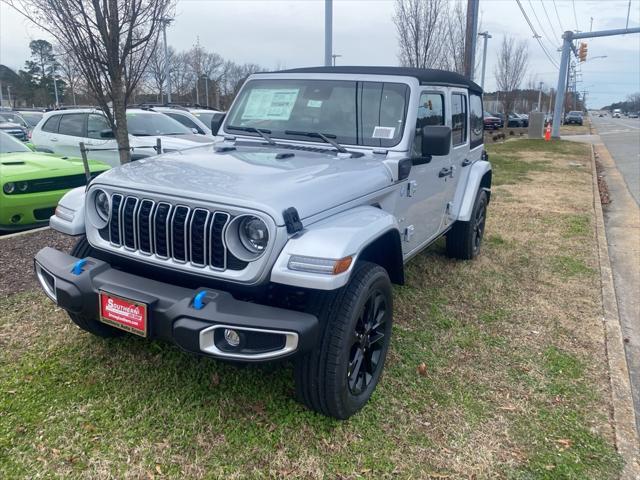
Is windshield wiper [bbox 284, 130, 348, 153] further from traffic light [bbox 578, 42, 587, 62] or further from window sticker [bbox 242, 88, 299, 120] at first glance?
traffic light [bbox 578, 42, 587, 62]

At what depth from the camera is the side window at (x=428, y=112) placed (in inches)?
154

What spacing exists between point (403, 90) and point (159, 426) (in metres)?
2.78

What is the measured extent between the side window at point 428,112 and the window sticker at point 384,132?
0.19 m

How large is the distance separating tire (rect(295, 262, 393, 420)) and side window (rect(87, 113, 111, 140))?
24.2 feet

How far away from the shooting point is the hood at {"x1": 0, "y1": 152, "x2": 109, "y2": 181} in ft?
19.3

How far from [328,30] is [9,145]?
19.4 feet

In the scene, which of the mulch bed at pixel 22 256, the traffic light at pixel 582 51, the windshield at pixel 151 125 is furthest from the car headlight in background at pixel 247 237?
the traffic light at pixel 582 51

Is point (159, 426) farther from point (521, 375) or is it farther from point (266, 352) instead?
point (521, 375)

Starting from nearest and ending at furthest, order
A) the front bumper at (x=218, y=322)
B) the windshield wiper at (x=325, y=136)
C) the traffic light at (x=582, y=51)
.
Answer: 1. the front bumper at (x=218, y=322)
2. the windshield wiper at (x=325, y=136)
3. the traffic light at (x=582, y=51)

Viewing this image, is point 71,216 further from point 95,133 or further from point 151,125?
point 151,125

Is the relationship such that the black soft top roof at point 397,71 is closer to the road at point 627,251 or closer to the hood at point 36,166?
the road at point 627,251

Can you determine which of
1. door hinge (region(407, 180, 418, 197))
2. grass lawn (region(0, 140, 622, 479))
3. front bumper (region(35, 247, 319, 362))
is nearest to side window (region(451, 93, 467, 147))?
door hinge (region(407, 180, 418, 197))

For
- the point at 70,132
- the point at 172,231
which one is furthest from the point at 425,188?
the point at 70,132

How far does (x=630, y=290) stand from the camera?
5656 mm
